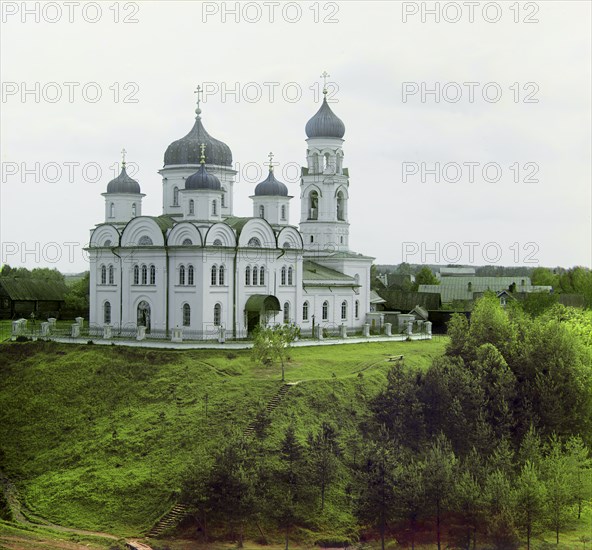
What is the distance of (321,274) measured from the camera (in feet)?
172

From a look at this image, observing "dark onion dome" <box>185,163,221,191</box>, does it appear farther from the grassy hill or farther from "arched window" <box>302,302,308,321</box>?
the grassy hill

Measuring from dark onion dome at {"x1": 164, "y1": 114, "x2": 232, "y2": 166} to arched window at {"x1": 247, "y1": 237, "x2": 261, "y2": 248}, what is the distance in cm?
552

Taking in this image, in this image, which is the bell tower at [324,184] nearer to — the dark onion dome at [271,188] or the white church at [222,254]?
the white church at [222,254]

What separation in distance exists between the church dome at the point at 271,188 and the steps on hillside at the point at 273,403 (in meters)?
15.5

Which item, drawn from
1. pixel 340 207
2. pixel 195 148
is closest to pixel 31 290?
pixel 195 148

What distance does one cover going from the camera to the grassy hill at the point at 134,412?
32.2 meters

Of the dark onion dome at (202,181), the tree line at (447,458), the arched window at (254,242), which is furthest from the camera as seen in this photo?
the arched window at (254,242)

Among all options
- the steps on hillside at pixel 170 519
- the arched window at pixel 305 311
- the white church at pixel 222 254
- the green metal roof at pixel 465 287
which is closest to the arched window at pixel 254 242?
the white church at pixel 222 254

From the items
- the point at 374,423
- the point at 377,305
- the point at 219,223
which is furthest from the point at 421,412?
the point at 377,305

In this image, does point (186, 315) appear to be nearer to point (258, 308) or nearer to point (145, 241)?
point (258, 308)

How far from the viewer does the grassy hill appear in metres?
32.2

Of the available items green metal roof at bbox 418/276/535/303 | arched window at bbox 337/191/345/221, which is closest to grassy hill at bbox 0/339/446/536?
arched window at bbox 337/191/345/221

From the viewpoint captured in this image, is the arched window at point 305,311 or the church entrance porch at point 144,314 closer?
the church entrance porch at point 144,314

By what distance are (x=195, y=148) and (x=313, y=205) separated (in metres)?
8.78
